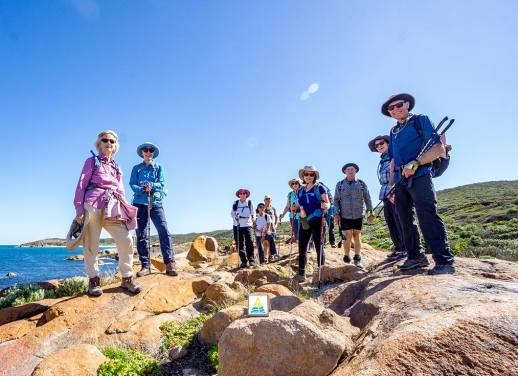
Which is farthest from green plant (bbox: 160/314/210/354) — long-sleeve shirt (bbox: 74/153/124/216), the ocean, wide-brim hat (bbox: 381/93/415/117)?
wide-brim hat (bbox: 381/93/415/117)

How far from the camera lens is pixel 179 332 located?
4836 mm

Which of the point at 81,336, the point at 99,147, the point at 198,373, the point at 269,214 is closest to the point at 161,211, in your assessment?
the point at 99,147

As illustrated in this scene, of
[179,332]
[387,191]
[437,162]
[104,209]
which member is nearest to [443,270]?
[437,162]

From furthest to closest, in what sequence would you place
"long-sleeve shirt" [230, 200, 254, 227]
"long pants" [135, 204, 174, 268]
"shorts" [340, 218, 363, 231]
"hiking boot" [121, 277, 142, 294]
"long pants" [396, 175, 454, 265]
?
"long-sleeve shirt" [230, 200, 254, 227] < "shorts" [340, 218, 363, 231] < "long pants" [135, 204, 174, 268] < "hiking boot" [121, 277, 142, 294] < "long pants" [396, 175, 454, 265]

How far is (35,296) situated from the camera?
6.49 metres

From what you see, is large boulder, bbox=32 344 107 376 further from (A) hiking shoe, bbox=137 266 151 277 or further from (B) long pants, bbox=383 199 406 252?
(B) long pants, bbox=383 199 406 252

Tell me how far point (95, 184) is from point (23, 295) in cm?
333

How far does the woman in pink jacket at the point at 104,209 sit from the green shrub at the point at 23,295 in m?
1.89

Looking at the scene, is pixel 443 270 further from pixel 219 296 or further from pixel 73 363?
pixel 73 363

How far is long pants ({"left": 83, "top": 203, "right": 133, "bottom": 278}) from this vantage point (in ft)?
17.0

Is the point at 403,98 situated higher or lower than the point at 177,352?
higher

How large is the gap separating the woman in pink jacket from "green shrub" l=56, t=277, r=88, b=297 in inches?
63.6

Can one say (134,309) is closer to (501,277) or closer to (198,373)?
(198,373)

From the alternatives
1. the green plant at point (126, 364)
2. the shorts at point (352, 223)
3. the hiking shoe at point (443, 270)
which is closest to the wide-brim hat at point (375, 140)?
the shorts at point (352, 223)
